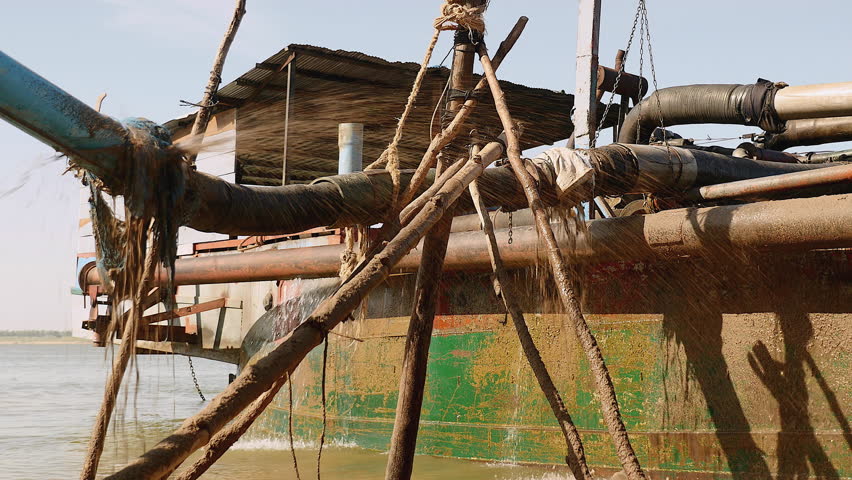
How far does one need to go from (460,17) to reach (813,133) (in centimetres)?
535

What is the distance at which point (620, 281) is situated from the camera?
6410mm

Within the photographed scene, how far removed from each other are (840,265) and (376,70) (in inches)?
288

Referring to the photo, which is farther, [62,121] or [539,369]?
[539,369]

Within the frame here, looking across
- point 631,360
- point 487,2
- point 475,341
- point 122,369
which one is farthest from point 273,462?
point 487,2

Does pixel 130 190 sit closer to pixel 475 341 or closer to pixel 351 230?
pixel 351 230

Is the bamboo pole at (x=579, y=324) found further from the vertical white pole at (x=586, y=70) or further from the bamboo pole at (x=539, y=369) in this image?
A: the vertical white pole at (x=586, y=70)

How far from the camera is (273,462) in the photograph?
8906 millimetres

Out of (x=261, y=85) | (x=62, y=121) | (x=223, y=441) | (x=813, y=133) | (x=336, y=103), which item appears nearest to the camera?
(x=62, y=121)

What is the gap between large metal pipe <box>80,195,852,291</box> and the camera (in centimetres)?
491

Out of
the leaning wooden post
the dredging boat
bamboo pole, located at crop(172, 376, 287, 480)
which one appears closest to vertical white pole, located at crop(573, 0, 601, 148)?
the dredging boat

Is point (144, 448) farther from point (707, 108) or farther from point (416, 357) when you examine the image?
point (707, 108)

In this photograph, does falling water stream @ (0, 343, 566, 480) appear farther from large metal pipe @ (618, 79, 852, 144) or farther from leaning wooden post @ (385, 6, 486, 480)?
large metal pipe @ (618, 79, 852, 144)

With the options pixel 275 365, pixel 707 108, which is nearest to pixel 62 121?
pixel 275 365

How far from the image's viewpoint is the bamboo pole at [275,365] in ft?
10.2
